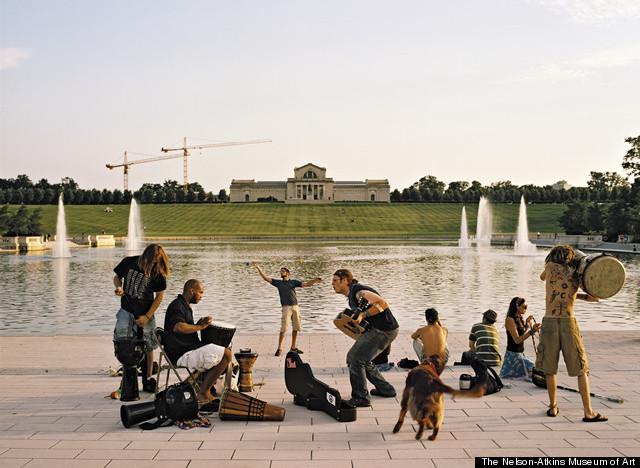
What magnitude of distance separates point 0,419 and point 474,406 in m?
5.98

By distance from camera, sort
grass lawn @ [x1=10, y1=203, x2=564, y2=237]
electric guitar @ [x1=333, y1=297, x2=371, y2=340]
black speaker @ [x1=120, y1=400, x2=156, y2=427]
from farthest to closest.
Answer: grass lawn @ [x1=10, y1=203, x2=564, y2=237], electric guitar @ [x1=333, y1=297, x2=371, y2=340], black speaker @ [x1=120, y1=400, x2=156, y2=427]

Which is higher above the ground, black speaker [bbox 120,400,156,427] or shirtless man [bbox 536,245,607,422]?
shirtless man [bbox 536,245,607,422]

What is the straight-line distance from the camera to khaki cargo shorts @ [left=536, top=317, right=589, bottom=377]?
727 cm

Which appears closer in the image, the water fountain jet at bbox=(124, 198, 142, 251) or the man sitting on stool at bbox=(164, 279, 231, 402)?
the man sitting on stool at bbox=(164, 279, 231, 402)

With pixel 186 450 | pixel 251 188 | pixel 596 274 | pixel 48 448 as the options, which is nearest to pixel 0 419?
pixel 48 448

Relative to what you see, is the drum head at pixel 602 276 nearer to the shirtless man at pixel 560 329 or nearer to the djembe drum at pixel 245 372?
the shirtless man at pixel 560 329

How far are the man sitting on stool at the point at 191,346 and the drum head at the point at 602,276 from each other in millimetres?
4684

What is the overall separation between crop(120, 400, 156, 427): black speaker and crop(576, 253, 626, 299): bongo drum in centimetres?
549

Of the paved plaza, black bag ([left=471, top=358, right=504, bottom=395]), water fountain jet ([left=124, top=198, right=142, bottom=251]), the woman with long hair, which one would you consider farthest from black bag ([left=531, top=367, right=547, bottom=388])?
water fountain jet ([left=124, top=198, right=142, bottom=251])

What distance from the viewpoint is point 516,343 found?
9.23m

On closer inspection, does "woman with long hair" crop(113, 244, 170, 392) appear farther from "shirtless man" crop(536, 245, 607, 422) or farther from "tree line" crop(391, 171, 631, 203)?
"tree line" crop(391, 171, 631, 203)

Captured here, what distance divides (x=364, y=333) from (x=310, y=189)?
17993cm

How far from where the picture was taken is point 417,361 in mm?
10188

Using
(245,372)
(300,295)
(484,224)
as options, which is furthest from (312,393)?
(484,224)
